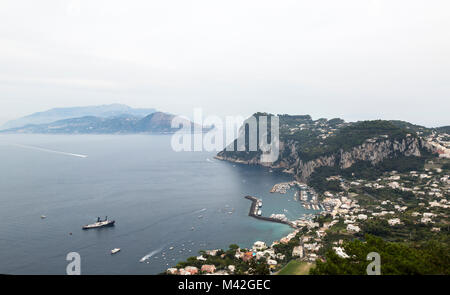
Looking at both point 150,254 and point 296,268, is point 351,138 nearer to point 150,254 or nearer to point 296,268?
point 296,268

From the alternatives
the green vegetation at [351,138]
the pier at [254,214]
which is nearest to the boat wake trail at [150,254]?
the pier at [254,214]

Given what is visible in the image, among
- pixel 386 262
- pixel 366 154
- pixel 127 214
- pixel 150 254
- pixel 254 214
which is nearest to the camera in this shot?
pixel 386 262

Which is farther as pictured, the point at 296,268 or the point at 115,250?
the point at 115,250

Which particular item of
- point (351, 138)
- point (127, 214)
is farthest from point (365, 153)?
point (127, 214)

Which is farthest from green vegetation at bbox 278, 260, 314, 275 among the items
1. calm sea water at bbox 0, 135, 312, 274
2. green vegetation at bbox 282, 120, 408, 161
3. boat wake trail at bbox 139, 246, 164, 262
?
green vegetation at bbox 282, 120, 408, 161

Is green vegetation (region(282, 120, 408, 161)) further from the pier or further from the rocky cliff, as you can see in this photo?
the pier

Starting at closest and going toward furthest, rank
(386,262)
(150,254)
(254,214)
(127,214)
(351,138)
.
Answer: (386,262), (150,254), (127,214), (254,214), (351,138)
